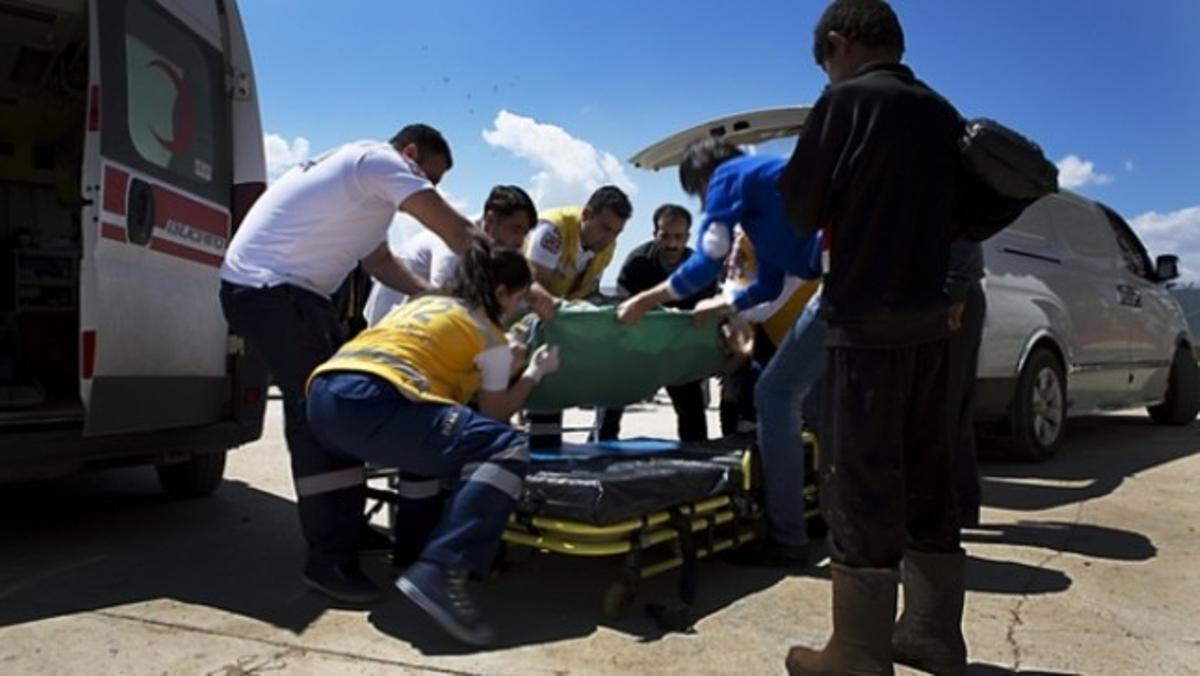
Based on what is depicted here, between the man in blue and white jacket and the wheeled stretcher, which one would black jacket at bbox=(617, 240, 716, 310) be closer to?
the man in blue and white jacket

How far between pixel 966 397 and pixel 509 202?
2.09 metres

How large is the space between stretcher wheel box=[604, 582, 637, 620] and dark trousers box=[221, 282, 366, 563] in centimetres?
94

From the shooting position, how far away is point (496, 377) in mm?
2959

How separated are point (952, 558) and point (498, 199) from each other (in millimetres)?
2396

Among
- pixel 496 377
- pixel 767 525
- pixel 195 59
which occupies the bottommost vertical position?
pixel 767 525

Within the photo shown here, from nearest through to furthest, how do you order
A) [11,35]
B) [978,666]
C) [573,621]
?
[978,666] < [573,621] < [11,35]

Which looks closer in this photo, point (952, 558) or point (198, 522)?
point (952, 558)

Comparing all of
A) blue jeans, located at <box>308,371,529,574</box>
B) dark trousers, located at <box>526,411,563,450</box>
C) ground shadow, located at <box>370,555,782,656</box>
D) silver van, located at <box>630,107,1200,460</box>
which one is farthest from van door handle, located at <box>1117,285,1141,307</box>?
blue jeans, located at <box>308,371,529,574</box>

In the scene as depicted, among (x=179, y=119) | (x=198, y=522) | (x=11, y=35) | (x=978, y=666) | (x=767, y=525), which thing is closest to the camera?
(x=978, y=666)

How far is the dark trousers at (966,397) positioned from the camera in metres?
2.57

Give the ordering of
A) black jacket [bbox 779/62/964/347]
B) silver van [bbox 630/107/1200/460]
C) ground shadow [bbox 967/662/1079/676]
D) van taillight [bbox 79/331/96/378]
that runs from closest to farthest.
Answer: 1. black jacket [bbox 779/62/964/347]
2. ground shadow [bbox 967/662/1079/676]
3. van taillight [bbox 79/331/96/378]
4. silver van [bbox 630/107/1200/460]

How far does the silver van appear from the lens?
221 inches

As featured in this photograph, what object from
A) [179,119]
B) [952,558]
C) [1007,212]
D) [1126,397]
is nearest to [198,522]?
[179,119]

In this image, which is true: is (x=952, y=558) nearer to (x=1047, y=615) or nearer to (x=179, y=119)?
(x=1047, y=615)
